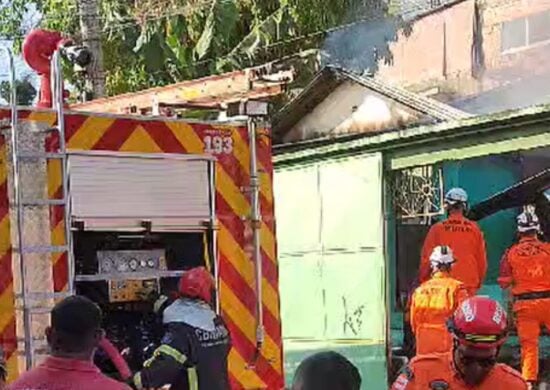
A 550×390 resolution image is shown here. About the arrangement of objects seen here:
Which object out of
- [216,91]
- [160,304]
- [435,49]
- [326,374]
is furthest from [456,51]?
[326,374]

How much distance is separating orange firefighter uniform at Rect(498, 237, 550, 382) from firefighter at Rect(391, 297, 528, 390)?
17.2 ft

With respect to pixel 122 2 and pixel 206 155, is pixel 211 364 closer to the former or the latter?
pixel 206 155

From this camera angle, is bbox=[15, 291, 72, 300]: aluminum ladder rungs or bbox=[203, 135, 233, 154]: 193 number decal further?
bbox=[203, 135, 233, 154]: 193 number decal

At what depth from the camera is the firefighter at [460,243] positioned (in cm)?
934

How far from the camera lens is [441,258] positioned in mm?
8648

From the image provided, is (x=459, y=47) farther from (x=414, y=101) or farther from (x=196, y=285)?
(x=196, y=285)

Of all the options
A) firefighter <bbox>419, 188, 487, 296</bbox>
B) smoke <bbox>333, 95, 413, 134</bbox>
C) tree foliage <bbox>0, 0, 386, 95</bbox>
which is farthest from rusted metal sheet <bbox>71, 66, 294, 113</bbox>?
tree foliage <bbox>0, 0, 386, 95</bbox>

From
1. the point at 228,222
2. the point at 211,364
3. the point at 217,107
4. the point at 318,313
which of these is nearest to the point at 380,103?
the point at 318,313

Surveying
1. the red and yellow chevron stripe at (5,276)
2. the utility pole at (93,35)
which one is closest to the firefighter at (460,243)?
the red and yellow chevron stripe at (5,276)

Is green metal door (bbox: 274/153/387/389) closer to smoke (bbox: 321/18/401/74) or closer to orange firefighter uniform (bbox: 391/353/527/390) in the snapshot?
orange firefighter uniform (bbox: 391/353/527/390)

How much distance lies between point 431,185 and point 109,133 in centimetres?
564

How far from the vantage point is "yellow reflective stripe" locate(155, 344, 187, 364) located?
5336mm

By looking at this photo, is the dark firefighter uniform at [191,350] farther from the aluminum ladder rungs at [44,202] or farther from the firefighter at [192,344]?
Result: the aluminum ladder rungs at [44,202]

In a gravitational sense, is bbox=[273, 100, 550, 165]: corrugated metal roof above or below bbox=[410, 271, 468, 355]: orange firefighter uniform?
above
